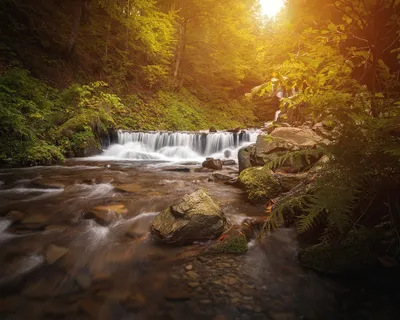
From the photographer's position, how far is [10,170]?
695 cm

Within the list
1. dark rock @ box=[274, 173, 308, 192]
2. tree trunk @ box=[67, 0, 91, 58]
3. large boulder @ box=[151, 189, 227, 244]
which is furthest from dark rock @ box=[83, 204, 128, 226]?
tree trunk @ box=[67, 0, 91, 58]

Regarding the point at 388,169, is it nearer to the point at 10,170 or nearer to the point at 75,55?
the point at 10,170

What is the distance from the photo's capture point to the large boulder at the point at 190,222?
328 cm

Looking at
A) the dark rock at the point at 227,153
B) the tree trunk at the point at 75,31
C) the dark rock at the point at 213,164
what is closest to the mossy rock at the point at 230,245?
the dark rock at the point at 213,164

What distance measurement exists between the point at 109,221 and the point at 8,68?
10.9 m

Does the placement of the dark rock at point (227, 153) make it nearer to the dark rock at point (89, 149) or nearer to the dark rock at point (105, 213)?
the dark rock at point (89, 149)

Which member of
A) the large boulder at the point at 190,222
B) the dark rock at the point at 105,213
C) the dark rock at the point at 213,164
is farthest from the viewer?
the dark rock at the point at 213,164

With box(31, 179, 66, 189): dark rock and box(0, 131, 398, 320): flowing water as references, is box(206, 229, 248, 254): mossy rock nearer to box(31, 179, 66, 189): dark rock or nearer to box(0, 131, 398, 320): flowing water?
box(0, 131, 398, 320): flowing water

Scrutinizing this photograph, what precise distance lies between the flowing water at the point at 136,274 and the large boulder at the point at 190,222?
0.16 meters

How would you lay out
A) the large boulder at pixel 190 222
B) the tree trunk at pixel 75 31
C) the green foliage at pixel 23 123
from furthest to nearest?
1. the tree trunk at pixel 75 31
2. the green foliage at pixel 23 123
3. the large boulder at pixel 190 222

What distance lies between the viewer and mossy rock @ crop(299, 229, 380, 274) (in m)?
2.49

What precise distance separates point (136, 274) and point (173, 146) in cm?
1096

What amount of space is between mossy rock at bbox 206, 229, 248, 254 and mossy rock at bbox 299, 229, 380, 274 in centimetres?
89

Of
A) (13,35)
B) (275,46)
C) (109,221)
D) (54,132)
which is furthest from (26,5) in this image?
(275,46)
